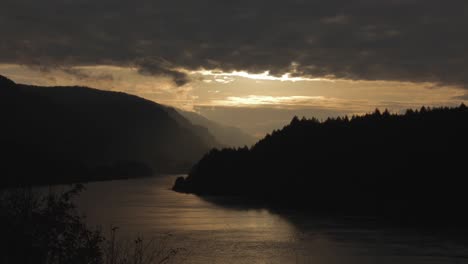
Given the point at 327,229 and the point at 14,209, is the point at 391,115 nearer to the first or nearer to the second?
the point at 327,229

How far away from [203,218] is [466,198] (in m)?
49.5

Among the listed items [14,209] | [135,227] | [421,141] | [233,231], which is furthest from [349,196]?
[14,209]

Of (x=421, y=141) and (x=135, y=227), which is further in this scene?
(x=421, y=141)

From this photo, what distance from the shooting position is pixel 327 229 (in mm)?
75938

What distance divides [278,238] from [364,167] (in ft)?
212

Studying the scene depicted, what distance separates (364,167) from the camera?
126875 mm

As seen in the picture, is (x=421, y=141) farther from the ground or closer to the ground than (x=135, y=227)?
farther from the ground

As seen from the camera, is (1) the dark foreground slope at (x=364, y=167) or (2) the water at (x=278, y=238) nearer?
(2) the water at (x=278, y=238)

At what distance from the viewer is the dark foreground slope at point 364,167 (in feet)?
351

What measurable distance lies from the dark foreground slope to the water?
23.0 metres

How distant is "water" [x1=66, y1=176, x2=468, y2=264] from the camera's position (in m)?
52.1

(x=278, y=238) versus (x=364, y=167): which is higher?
(x=364, y=167)

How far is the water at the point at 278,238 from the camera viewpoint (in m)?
52.1

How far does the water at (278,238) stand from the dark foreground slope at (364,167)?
23.0 m
